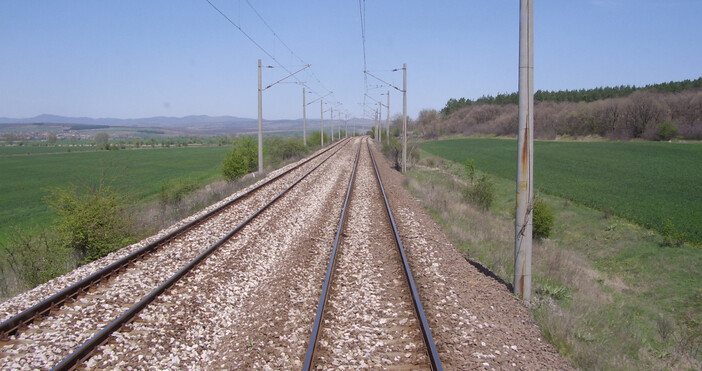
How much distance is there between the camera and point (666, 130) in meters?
73.0

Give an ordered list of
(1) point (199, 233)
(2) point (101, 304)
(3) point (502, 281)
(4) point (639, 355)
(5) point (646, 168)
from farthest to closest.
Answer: (5) point (646, 168), (1) point (199, 233), (3) point (502, 281), (2) point (101, 304), (4) point (639, 355)

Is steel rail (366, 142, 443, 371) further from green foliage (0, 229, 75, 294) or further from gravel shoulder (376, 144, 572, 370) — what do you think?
green foliage (0, 229, 75, 294)

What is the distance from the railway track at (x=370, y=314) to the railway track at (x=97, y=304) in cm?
263

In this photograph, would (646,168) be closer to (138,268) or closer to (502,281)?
(502,281)

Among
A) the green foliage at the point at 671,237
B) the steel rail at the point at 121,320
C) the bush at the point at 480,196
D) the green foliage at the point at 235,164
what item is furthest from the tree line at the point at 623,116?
the steel rail at the point at 121,320

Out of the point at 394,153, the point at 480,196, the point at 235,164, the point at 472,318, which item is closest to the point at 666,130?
the point at 394,153

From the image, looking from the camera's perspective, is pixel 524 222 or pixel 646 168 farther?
pixel 646 168

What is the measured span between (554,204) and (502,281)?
20.0m

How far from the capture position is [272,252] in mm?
11086

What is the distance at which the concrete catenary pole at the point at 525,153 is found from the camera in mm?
7899

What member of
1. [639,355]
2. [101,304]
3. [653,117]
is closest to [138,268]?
[101,304]

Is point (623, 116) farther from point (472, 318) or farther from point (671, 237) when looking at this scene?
point (472, 318)

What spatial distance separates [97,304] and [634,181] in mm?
35626

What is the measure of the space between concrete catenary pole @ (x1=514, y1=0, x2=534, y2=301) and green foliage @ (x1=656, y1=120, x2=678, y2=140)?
255 ft
